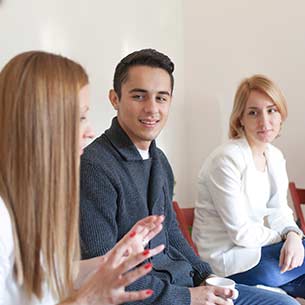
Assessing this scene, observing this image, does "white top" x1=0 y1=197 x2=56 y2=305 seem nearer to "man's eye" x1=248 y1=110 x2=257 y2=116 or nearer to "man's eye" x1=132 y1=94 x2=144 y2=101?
"man's eye" x1=132 y1=94 x2=144 y2=101

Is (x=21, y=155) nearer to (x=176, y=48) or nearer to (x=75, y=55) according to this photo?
(x=75, y=55)

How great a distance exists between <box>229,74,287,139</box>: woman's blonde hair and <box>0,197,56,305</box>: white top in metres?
1.28

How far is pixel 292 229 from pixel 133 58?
3.04 ft

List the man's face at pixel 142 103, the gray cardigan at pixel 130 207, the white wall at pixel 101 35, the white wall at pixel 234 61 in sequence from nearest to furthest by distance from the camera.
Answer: the gray cardigan at pixel 130 207
the man's face at pixel 142 103
the white wall at pixel 101 35
the white wall at pixel 234 61

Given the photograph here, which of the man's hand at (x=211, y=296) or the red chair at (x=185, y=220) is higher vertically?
the red chair at (x=185, y=220)

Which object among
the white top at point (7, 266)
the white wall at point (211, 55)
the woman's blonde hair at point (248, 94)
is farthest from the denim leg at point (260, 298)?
the white wall at point (211, 55)

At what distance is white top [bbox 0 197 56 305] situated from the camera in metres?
0.87

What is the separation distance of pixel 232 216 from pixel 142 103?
22.0 inches

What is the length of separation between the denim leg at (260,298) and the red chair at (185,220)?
32 cm

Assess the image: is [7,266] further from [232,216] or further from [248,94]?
[248,94]

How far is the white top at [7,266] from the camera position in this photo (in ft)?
2.86

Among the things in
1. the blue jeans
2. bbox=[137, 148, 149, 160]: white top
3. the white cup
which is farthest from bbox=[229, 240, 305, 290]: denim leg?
bbox=[137, 148, 149, 160]: white top

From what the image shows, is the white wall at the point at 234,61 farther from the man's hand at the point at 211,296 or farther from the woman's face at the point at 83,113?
the woman's face at the point at 83,113

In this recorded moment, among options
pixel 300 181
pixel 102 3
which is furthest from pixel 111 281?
pixel 300 181
